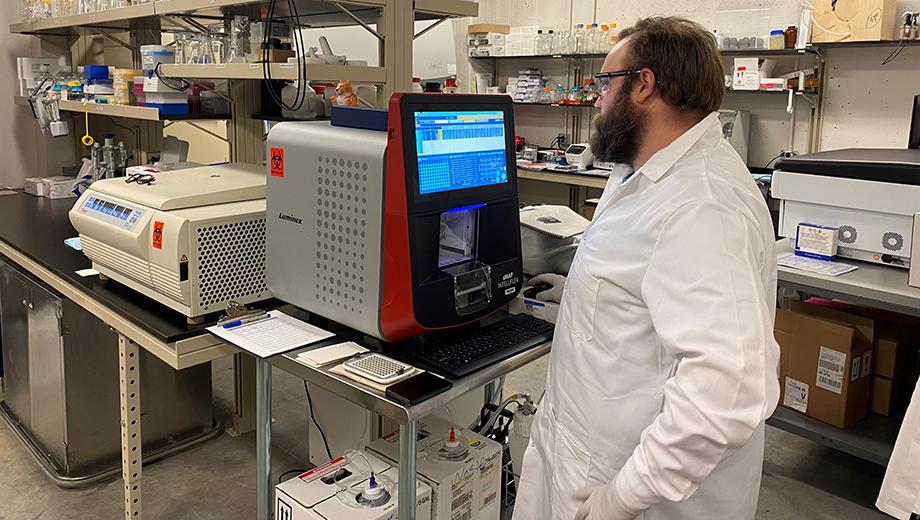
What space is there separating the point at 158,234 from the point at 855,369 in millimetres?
2442

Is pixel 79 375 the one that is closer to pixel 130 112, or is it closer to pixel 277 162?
pixel 130 112

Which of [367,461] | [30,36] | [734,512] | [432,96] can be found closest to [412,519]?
[367,461]

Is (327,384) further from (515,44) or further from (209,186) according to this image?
(515,44)

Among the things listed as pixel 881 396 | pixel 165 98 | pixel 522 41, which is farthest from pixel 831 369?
pixel 522 41

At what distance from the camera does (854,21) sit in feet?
13.4

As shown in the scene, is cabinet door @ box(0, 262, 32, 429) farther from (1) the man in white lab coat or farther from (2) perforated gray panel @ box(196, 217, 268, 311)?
(1) the man in white lab coat

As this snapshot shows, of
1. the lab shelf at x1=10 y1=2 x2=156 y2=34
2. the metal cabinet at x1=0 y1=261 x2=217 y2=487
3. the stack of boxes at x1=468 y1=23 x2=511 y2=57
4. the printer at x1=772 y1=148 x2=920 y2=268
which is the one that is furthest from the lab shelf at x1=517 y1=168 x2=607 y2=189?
the metal cabinet at x1=0 y1=261 x2=217 y2=487

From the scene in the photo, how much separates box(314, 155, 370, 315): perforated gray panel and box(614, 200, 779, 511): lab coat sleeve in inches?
26.3

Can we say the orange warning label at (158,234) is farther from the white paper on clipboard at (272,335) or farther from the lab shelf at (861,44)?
the lab shelf at (861,44)

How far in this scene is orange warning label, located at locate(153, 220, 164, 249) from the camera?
188 cm

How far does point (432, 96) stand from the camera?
159cm

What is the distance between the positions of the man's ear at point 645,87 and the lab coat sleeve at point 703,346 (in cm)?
23

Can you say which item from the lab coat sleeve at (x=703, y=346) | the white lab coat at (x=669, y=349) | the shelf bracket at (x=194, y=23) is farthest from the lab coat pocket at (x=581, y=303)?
the shelf bracket at (x=194, y=23)

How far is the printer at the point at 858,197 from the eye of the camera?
2.45m
